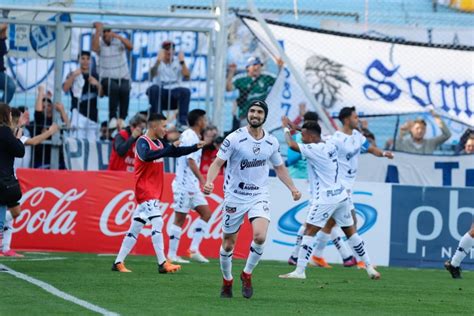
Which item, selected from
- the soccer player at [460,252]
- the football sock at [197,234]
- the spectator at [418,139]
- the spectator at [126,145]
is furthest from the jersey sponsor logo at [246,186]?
the spectator at [418,139]

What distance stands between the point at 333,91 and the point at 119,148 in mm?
5044

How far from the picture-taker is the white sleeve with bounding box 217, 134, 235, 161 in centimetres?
1247

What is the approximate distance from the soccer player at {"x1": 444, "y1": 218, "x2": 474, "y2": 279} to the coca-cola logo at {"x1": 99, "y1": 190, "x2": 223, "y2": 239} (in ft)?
14.7

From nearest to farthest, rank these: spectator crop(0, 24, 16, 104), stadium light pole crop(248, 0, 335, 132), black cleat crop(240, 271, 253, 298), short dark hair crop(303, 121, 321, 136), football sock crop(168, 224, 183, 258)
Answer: black cleat crop(240, 271, 253, 298) → short dark hair crop(303, 121, 321, 136) → football sock crop(168, 224, 183, 258) → spectator crop(0, 24, 16, 104) → stadium light pole crop(248, 0, 335, 132)

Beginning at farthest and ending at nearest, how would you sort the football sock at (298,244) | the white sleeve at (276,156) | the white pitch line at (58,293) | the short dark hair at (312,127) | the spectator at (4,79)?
1. the spectator at (4,79)
2. the football sock at (298,244)
3. the short dark hair at (312,127)
4. the white sleeve at (276,156)
5. the white pitch line at (58,293)

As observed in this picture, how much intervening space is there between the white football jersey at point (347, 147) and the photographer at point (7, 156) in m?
5.19

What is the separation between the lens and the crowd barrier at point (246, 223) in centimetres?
1964

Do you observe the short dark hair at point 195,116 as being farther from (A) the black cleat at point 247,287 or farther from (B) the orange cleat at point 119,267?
(A) the black cleat at point 247,287

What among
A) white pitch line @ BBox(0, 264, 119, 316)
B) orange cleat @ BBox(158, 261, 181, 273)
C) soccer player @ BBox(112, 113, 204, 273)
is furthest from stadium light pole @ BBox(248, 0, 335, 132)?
white pitch line @ BBox(0, 264, 119, 316)

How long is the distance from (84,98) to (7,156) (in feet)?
22.0

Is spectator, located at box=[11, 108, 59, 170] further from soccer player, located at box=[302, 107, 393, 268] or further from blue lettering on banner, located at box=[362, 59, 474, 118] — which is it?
blue lettering on banner, located at box=[362, 59, 474, 118]

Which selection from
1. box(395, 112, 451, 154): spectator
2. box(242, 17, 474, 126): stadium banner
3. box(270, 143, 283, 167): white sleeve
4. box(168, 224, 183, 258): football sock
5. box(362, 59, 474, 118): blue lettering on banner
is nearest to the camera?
A: box(270, 143, 283, 167): white sleeve

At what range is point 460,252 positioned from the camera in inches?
651

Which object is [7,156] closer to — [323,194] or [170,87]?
[323,194]
